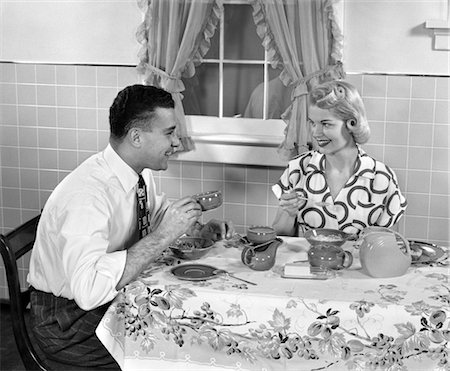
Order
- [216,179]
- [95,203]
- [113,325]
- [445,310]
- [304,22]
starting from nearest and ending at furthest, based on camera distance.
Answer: [445,310] → [113,325] → [95,203] → [304,22] → [216,179]

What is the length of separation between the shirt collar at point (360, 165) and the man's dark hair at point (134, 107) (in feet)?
2.63

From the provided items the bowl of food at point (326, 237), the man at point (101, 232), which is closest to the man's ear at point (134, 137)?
the man at point (101, 232)

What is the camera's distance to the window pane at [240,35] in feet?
13.9

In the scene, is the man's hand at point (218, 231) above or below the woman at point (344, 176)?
below

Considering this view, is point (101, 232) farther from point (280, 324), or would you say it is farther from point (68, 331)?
point (280, 324)

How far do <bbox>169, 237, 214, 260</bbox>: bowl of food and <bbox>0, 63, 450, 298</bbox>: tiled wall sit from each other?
1514mm

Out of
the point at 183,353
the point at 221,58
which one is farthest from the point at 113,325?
the point at 221,58

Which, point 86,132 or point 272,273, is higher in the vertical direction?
point 86,132

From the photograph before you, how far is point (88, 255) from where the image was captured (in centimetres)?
228

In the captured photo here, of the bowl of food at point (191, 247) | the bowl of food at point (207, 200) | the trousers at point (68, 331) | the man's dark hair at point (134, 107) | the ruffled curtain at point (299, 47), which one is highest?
the ruffled curtain at point (299, 47)

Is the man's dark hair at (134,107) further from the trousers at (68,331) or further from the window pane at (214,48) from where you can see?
the window pane at (214,48)

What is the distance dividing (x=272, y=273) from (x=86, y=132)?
2265 millimetres

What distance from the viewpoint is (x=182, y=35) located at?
4.17m

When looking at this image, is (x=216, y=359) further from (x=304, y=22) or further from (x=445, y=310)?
(x=304, y=22)
